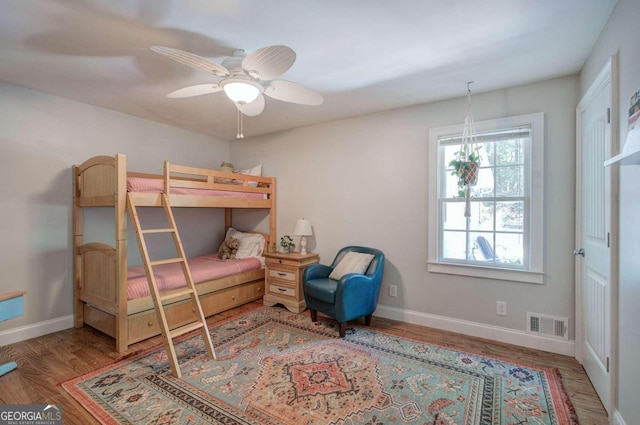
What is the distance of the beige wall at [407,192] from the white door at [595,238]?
0.16 m

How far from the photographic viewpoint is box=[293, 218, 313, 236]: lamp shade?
12.1 ft

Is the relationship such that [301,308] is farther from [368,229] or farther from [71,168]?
[71,168]

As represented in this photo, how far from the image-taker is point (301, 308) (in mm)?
3525

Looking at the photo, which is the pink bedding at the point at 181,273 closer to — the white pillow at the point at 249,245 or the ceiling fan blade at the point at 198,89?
the white pillow at the point at 249,245

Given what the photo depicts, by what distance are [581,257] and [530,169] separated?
2.74 feet

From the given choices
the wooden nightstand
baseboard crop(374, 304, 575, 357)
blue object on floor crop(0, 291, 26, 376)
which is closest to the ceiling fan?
the wooden nightstand

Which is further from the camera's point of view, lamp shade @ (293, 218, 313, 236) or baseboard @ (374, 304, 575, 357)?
lamp shade @ (293, 218, 313, 236)

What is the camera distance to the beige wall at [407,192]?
2.52 m

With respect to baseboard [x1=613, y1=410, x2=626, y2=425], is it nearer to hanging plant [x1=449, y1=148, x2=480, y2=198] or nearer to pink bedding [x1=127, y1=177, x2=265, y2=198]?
hanging plant [x1=449, y1=148, x2=480, y2=198]

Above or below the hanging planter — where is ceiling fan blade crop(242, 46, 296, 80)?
above

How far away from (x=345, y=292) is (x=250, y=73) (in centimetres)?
203

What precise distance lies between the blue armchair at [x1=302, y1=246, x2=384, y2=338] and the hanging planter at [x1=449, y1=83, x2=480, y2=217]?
1.07m

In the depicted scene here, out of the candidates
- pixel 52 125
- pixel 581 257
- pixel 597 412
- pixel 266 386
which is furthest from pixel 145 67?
pixel 597 412

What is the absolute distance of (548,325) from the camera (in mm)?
2553
